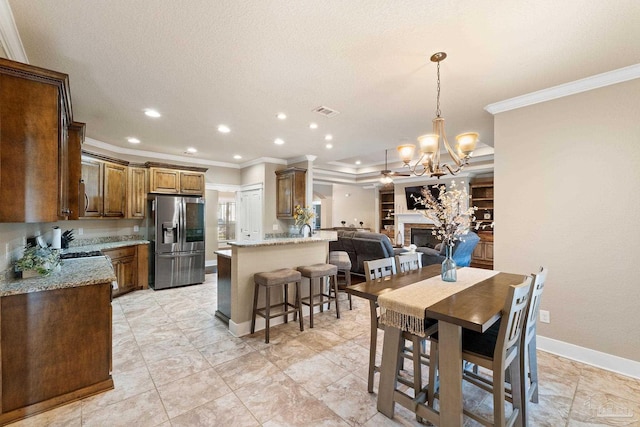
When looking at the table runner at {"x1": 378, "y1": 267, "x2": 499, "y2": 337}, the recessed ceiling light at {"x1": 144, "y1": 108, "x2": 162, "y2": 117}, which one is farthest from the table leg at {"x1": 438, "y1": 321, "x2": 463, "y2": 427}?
the recessed ceiling light at {"x1": 144, "y1": 108, "x2": 162, "y2": 117}

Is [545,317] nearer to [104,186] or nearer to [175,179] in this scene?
[175,179]

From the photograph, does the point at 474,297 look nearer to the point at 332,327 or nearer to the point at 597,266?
the point at 597,266

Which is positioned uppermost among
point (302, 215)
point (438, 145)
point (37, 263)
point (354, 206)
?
point (438, 145)

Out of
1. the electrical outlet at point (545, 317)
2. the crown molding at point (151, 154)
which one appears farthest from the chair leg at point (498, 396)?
the crown molding at point (151, 154)

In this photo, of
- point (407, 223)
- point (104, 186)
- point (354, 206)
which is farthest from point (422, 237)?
point (104, 186)

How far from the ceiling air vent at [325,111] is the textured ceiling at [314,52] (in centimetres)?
8

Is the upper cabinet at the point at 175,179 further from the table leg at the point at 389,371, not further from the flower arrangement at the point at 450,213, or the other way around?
the table leg at the point at 389,371

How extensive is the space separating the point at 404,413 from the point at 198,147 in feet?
16.7

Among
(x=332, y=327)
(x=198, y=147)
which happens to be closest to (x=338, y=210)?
(x=198, y=147)

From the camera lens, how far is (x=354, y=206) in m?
11.0

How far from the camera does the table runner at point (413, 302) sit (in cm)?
174

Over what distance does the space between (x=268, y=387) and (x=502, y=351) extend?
5.69 feet

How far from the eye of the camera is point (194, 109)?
337 centimetres

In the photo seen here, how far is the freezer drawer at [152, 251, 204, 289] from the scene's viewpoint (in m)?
5.06
